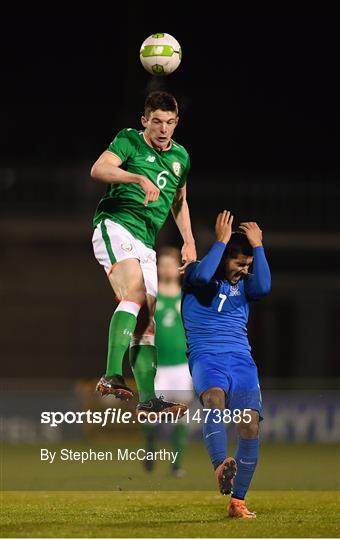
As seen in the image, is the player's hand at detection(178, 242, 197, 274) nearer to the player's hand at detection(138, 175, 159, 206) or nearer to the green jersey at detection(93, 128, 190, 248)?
the green jersey at detection(93, 128, 190, 248)

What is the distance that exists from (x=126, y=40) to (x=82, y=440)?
7424mm

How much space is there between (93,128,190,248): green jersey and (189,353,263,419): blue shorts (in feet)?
2.52

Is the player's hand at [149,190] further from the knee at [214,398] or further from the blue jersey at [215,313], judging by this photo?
the knee at [214,398]

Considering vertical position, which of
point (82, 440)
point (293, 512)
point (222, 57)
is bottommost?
point (82, 440)

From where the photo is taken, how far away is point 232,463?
6.75 meters

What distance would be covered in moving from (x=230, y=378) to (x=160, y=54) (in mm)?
1950

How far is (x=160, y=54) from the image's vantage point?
23.6 feet

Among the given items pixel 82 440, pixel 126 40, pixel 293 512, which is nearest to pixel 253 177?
pixel 126 40

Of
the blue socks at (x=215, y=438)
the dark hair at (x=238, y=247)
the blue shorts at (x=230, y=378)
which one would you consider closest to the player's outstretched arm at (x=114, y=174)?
the dark hair at (x=238, y=247)

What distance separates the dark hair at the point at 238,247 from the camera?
722 cm

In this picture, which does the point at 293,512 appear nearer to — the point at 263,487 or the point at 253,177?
the point at 263,487

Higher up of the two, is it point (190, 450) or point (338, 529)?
point (338, 529)

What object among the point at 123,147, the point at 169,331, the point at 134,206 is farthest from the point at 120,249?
the point at 169,331

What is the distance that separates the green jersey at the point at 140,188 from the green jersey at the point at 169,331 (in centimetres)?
218
